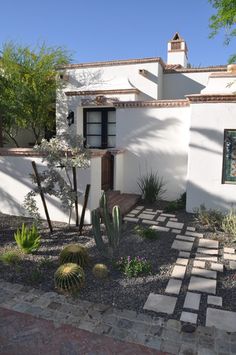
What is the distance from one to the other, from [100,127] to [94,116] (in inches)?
24.1

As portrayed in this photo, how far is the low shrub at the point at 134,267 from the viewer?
409 centimetres

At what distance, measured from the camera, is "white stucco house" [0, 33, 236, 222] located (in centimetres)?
687

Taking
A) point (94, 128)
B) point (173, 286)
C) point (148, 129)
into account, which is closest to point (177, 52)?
point (94, 128)

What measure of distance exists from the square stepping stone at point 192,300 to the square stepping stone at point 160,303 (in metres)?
0.15

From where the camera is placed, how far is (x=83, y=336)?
288cm

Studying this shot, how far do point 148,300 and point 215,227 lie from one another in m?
3.41

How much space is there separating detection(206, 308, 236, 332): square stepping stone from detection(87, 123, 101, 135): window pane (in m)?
8.84

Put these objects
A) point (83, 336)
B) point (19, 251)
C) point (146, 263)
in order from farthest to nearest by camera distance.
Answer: point (19, 251) < point (146, 263) < point (83, 336)

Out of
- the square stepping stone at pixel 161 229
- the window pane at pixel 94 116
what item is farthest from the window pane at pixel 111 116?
the square stepping stone at pixel 161 229

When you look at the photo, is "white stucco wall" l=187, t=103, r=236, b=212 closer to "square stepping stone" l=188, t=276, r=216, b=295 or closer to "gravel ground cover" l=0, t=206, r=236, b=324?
"gravel ground cover" l=0, t=206, r=236, b=324

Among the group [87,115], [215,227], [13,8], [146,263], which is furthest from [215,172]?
[13,8]

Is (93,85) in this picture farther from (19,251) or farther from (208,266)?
(208,266)

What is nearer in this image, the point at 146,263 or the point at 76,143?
the point at 146,263

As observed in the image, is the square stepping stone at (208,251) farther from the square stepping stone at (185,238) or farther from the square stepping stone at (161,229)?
the square stepping stone at (161,229)
